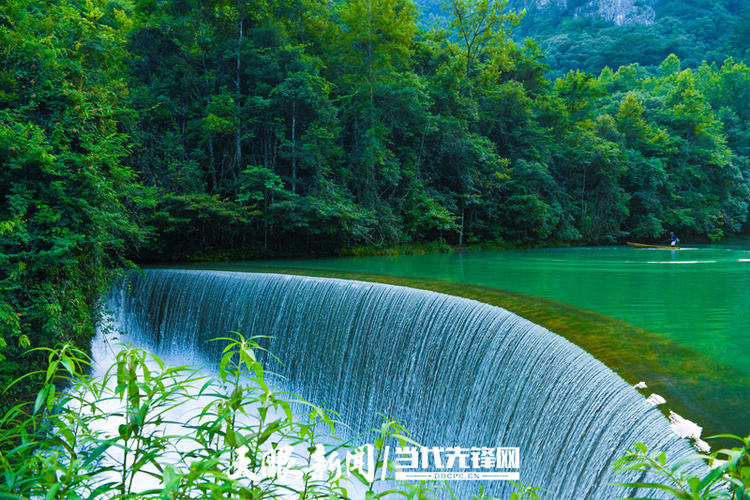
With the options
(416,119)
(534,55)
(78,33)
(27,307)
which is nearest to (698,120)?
(534,55)

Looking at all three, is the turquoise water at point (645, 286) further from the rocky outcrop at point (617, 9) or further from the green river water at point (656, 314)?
→ the rocky outcrop at point (617, 9)

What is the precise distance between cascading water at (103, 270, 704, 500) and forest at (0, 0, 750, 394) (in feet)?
5.50

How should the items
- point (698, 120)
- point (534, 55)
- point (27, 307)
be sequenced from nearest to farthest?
point (27, 307), point (534, 55), point (698, 120)

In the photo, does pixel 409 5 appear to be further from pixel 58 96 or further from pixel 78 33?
pixel 58 96

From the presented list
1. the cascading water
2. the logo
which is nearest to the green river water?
the cascading water

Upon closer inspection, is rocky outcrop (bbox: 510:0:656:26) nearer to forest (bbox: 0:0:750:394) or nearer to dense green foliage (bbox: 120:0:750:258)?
forest (bbox: 0:0:750:394)

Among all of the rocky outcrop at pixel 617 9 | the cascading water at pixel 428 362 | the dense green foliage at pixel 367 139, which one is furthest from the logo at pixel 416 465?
the rocky outcrop at pixel 617 9

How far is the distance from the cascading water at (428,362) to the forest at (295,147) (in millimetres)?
1676

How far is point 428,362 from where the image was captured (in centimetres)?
584

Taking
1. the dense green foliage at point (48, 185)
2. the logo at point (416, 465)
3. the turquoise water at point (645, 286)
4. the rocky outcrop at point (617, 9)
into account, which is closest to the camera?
the logo at point (416, 465)

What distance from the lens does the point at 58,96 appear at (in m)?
7.02

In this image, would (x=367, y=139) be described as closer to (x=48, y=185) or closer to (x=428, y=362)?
(x=48, y=185)

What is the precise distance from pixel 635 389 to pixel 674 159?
26.2 meters

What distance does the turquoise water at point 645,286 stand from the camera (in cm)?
517
